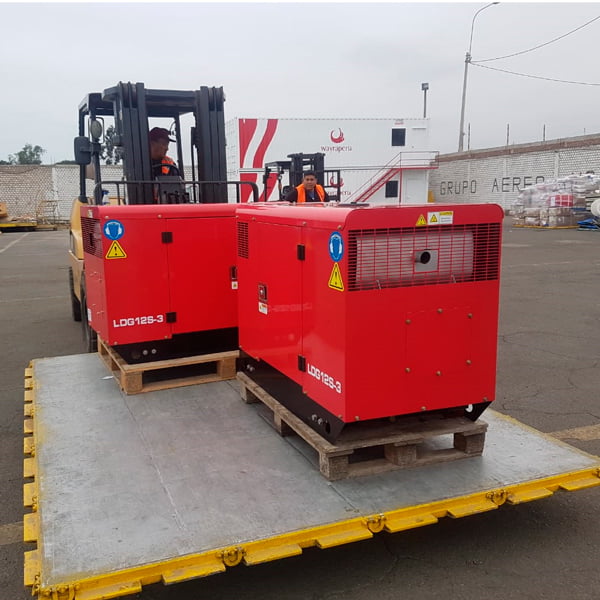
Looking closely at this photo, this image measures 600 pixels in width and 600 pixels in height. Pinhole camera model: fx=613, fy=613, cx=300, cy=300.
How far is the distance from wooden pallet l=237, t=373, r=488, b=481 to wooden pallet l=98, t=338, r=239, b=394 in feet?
4.20

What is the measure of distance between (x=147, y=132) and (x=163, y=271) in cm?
153

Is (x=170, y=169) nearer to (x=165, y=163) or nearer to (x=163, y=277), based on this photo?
(x=165, y=163)

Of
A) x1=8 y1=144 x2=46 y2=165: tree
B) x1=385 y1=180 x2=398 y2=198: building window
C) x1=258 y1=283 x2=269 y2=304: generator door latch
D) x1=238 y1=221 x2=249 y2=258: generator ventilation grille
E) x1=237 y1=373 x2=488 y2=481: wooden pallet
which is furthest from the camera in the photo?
x1=8 y1=144 x2=46 y2=165: tree

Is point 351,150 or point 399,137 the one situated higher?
point 399,137

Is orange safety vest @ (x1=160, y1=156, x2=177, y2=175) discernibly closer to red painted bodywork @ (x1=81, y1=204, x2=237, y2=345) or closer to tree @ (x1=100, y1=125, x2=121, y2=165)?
tree @ (x1=100, y1=125, x2=121, y2=165)

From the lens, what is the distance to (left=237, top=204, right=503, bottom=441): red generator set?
305 centimetres

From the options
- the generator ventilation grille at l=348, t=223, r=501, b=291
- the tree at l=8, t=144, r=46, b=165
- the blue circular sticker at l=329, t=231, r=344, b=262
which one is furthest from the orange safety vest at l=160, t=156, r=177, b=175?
the tree at l=8, t=144, r=46, b=165

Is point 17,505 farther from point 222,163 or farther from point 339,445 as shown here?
point 222,163

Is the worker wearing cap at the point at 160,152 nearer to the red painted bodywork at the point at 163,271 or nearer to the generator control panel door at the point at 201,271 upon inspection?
the red painted bodywork at the point at 163,271

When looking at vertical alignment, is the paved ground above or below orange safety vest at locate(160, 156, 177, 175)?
below

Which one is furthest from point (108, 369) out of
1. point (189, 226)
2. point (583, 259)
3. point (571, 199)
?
point (571, 199)

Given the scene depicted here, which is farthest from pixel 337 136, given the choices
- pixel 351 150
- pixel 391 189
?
pixel 391 189

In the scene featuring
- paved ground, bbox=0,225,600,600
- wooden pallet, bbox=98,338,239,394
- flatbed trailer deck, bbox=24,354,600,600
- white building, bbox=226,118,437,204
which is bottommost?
paved ground, bbox=0,225,600,600

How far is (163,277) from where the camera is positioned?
4895mm
